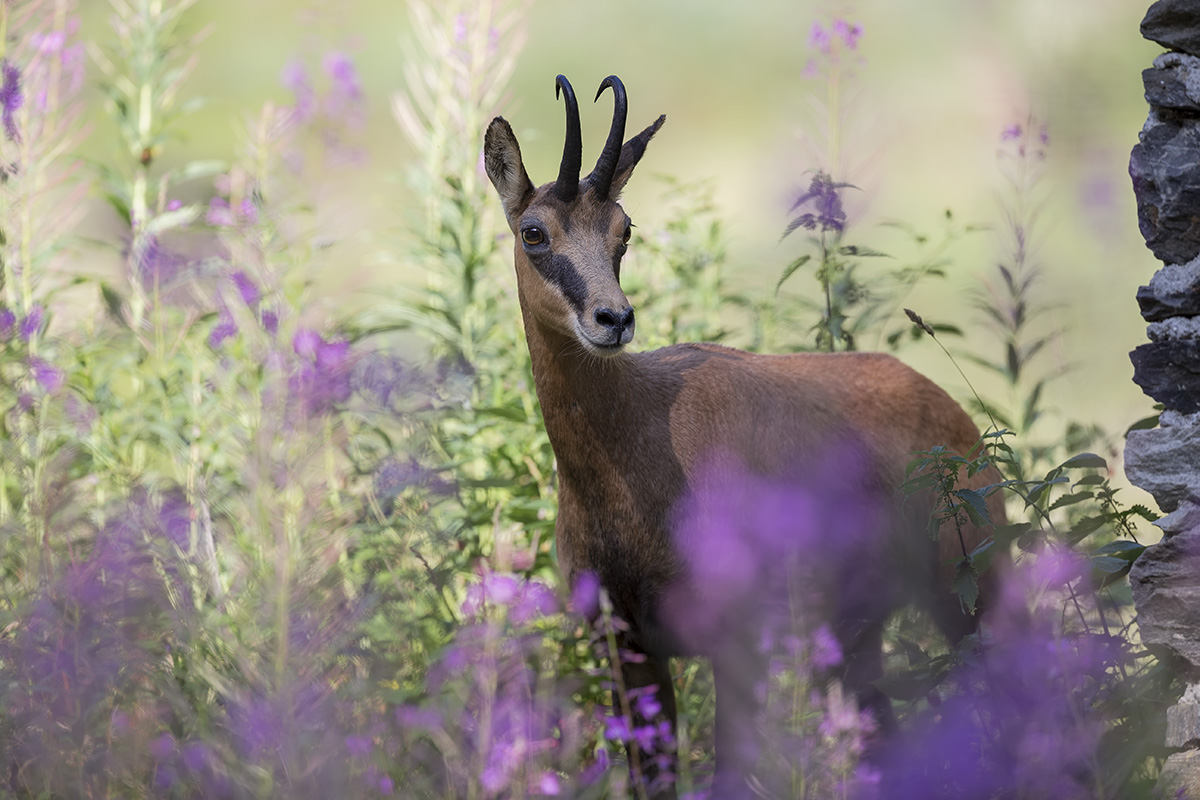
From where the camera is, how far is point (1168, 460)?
12.6 feet

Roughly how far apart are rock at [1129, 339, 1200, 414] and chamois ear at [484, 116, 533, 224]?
2.41 m

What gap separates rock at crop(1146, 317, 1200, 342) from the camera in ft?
12.5

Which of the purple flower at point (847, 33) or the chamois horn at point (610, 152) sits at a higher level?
the purple flower at point (847, 33)

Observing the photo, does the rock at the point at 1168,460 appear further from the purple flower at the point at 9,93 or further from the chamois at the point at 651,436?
the purple flower at the point at 9,93

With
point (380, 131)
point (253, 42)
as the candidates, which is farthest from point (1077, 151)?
point (253, 42)

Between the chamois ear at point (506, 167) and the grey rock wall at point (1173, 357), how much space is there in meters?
2.32

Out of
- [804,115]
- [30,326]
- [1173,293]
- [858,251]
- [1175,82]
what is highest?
[804,115]

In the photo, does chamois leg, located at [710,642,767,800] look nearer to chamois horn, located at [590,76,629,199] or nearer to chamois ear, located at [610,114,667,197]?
chamois horn, located at [590,76,629,199]

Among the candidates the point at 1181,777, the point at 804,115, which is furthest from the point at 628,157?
the point at 804,115

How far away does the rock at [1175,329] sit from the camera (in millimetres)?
3801

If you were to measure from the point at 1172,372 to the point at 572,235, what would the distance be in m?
2.17

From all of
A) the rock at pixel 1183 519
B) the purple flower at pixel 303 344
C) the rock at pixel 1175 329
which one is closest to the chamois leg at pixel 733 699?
the rock at pixel 1183 519

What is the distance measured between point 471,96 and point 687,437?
3.03m

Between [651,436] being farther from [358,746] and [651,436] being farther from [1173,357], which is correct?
[358,746]
